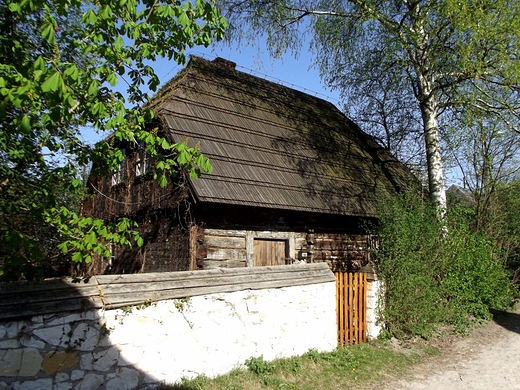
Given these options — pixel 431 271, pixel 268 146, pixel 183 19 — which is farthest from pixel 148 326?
pixel 268 146

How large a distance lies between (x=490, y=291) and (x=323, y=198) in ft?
14.9

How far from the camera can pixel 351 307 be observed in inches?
299

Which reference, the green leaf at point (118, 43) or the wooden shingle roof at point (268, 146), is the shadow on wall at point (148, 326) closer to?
the green leaf at point (118, 43)

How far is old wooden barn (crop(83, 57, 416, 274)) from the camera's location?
9328 millimetres

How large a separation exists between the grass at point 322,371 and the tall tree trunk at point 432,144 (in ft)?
15.9

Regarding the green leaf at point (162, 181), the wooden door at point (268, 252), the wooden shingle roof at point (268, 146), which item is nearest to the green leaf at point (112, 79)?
the green leaf at point (162, 181)

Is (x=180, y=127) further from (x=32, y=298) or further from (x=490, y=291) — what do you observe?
(x=490, y=291)

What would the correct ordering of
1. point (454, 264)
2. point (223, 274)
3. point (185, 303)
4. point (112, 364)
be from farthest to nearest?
point (454, 264) → point (223, 274) → point (185, 303) → point (112, 364)

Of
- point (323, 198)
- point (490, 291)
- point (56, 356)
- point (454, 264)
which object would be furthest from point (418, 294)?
point (56, 356)

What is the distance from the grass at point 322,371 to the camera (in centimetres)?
516

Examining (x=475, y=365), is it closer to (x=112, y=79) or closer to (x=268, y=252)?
(x=268, y=252)

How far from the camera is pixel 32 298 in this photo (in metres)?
3.88

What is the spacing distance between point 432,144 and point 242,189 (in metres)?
5.44

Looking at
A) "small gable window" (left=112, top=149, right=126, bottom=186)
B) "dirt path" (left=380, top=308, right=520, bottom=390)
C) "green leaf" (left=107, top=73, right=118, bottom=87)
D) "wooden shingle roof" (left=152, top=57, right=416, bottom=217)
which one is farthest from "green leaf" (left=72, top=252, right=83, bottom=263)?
"small gable window" (left=112, top=149, right=126, bottom=186)
